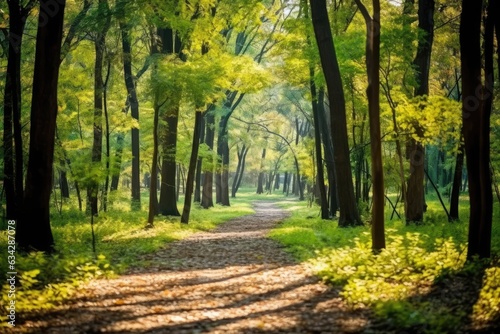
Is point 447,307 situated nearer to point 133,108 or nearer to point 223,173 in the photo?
point 133,108

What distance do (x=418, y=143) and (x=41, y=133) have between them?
36.5 ft

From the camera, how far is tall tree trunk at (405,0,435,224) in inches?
547

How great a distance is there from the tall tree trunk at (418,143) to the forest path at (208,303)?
6.43 m

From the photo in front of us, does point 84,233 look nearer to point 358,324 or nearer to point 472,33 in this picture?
point 358,324

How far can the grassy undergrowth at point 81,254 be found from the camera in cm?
584

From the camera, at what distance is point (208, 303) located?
6180 mm

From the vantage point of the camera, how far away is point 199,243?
1238 centimetres

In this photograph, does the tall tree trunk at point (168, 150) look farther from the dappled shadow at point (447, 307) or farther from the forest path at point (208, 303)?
the dappled shadow at point (447, 307)

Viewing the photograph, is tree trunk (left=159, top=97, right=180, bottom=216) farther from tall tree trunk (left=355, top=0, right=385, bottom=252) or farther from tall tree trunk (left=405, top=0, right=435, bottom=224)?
tall tree trunk (left=355, top=0, right=385, bottom=252)

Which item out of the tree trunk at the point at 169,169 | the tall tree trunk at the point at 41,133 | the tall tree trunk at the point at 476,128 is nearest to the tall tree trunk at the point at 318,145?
the tree trunk at the point at 169,169

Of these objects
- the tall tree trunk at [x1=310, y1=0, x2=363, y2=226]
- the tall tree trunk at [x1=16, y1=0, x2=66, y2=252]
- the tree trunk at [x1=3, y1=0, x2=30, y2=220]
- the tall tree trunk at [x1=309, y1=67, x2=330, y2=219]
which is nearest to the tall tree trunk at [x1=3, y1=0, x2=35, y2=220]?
the tree trunk at [x1=3, y1=0, x2=30, y2=220]

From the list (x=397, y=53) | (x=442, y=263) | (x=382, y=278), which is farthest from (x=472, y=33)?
(x=397, y=53)

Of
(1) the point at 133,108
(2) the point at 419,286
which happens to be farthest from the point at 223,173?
(2) the point at 419,286

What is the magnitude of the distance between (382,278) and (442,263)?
103 centimetres
